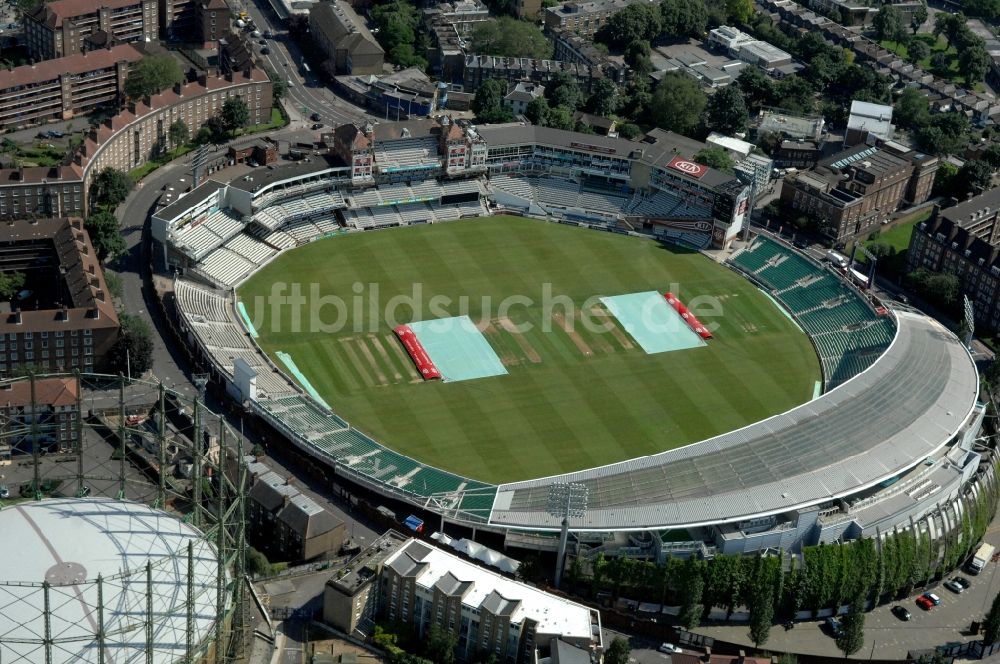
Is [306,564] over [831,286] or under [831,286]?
under

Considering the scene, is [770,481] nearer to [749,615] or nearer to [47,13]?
[749,615]

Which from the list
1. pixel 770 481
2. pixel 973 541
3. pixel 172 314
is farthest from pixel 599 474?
pixel 172 314

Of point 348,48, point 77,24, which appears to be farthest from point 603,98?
point 77,24

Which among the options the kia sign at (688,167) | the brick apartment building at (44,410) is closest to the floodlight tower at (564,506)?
the brick apartment building at (44,410)

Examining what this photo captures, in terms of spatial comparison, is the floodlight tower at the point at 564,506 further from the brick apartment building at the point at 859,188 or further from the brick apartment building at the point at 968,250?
the brick apartment building at the point at 859,188

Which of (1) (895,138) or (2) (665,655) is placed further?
(1) (895,138)

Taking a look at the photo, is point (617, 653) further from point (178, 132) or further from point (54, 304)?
point (178, 132)

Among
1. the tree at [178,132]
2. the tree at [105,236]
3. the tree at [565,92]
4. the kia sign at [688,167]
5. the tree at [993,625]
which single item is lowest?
the tree at [993,625]
